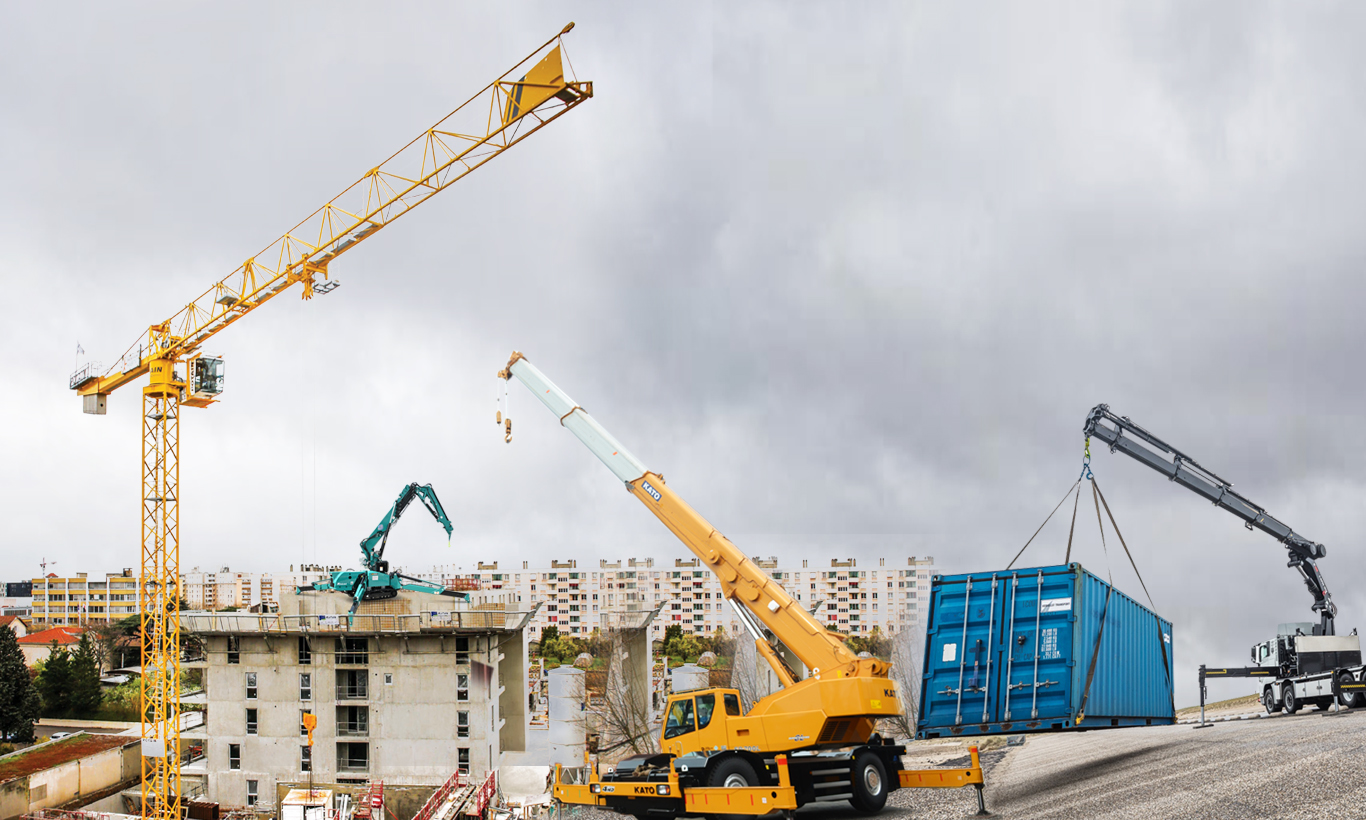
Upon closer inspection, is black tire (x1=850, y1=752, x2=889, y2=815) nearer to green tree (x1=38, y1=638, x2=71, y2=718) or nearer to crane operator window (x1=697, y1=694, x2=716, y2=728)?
crane operator window (x1=697, y1=694, x2=716, y2=728)

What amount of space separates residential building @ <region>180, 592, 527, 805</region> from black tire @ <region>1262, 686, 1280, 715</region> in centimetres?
3189

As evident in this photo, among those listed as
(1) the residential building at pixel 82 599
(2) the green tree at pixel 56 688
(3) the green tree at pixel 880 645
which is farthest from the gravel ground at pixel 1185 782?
(1) the residential building at pixel 82 599

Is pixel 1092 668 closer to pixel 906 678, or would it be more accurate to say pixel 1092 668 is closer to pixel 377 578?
pixel 906 678

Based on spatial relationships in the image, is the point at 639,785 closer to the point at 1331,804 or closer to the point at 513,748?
the point at 1331,804

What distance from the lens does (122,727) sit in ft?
196

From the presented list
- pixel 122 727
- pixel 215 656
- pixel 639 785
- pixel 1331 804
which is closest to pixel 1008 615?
pixel 1331 804

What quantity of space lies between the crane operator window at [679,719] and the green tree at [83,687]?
5937cm

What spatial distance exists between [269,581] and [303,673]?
63.9 meters

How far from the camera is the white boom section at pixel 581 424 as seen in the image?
19837 millimetres

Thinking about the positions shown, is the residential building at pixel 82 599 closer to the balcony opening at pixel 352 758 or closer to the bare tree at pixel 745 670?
the balcony opening at pixel 352 758

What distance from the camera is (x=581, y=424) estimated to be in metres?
21.1

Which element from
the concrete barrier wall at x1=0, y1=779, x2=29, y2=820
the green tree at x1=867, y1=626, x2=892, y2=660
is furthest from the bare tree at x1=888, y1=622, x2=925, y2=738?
the concrete barrier wall at x1=0, y1=779, x2=29, y2=820

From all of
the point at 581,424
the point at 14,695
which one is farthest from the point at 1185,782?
the point at 14,695

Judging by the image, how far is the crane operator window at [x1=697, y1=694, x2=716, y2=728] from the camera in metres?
16.5
